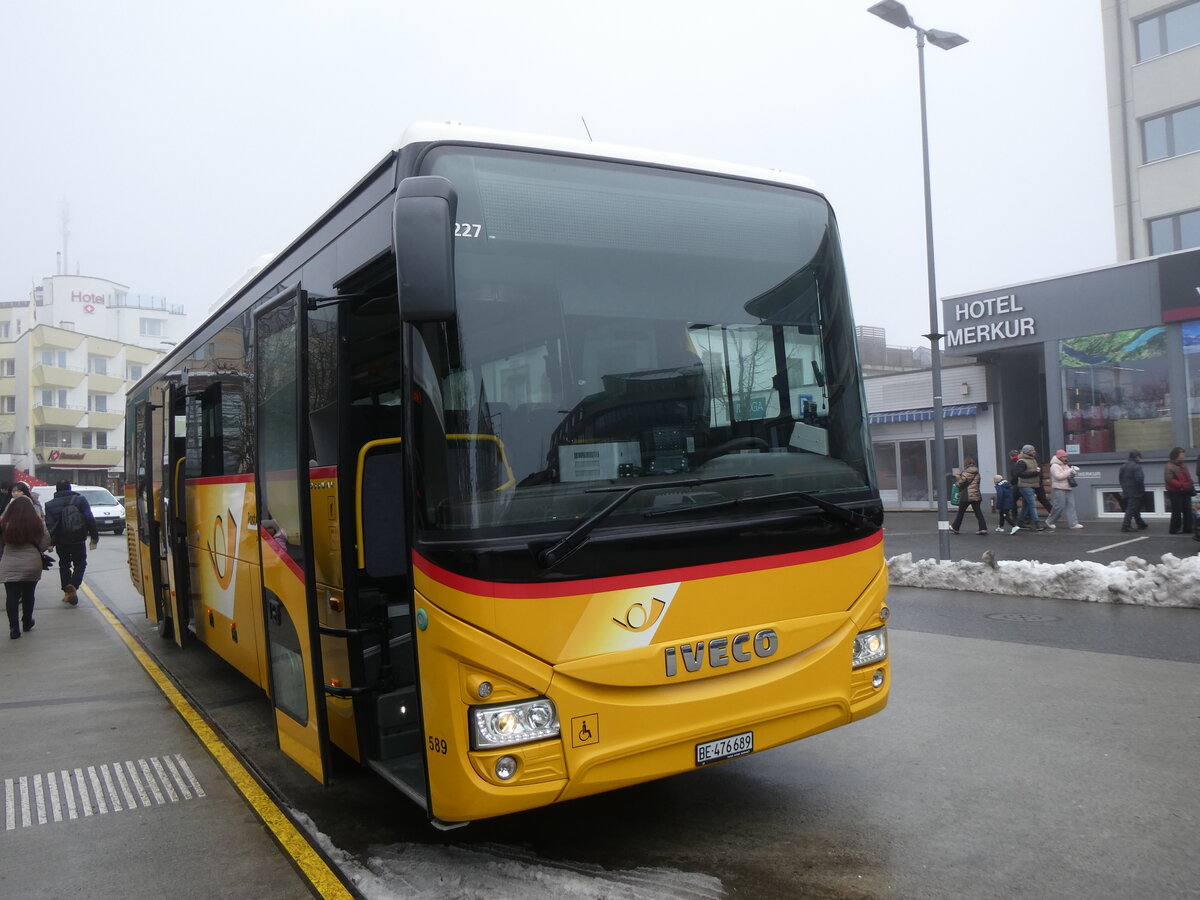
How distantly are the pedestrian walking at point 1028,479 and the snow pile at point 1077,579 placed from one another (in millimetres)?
8782

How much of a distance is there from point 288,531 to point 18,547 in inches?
317

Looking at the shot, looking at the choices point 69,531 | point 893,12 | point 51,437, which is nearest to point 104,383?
point 51,437

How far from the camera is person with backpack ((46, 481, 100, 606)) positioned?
45.9ft

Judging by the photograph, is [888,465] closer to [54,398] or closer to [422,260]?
[422,260]

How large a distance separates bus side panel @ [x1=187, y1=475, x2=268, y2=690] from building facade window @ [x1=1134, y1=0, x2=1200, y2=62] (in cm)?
3030

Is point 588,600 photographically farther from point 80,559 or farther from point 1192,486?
point 1192,486

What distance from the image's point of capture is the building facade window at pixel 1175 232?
27.4 metres

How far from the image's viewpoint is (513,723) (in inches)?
146

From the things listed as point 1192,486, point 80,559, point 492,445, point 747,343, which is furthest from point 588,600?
point 1192,486

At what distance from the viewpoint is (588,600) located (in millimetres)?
3811

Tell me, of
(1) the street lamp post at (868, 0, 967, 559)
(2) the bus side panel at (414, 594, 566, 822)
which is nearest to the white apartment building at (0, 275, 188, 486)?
(1) the street lamp post at (868, 0, 967, 559)

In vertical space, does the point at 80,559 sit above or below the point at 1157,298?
→ below

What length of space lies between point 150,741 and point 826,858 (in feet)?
15.5

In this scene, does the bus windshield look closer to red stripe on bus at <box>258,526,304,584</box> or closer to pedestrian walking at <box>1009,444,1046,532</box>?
red stripe on bus at <box>258,526,304,584</box>
